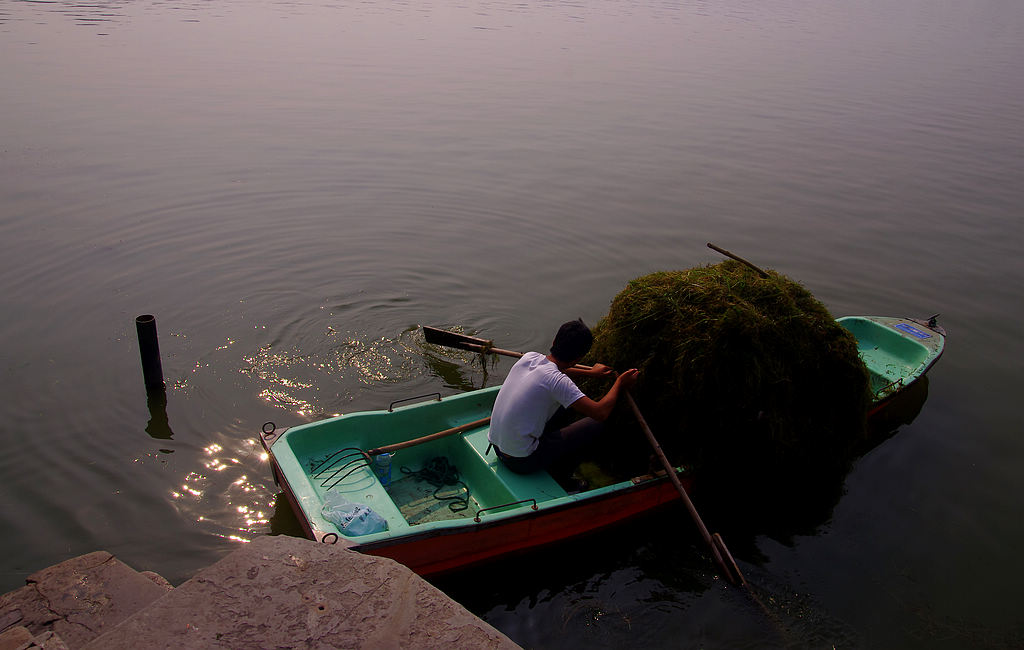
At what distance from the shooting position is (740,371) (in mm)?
6391

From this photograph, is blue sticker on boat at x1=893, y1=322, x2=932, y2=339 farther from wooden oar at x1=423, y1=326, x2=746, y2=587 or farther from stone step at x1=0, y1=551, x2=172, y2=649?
stone step at x1=0, y1=551, x2=172, y2=649

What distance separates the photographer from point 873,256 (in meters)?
12.8

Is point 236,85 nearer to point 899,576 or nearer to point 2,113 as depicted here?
point 2,113

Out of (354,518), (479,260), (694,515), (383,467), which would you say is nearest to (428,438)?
(383,467)

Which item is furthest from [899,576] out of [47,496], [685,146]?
[685,146]

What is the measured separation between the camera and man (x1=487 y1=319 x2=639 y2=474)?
584 centimetres

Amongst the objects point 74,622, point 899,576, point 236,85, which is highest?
point 236,85

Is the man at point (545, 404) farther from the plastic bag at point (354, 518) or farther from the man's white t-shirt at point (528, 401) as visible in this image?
the plastic bag at point (354, 518)

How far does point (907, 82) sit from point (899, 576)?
23396 mm

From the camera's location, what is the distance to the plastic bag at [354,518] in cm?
537

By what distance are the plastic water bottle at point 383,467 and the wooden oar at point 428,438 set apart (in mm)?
65

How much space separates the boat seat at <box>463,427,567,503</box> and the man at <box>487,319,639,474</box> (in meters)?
0.07

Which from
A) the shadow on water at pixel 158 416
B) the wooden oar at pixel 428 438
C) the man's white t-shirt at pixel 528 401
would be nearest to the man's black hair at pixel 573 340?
the man's white t-shirt at pixel 528 401

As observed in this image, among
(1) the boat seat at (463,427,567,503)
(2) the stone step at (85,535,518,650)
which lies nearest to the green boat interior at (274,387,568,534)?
(1) the boat seat at (463,427,567,503)
